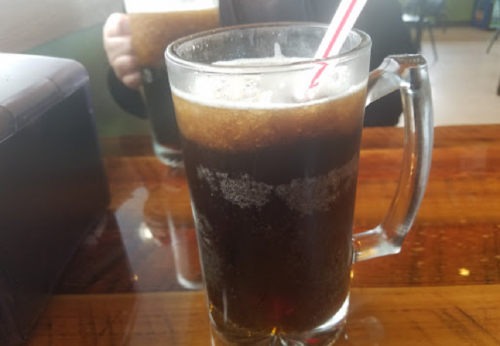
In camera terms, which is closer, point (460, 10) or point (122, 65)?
point (122, 65)

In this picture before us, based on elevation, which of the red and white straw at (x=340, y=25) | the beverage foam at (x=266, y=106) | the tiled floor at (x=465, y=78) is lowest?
the tiled floor at (x=465, y=78)

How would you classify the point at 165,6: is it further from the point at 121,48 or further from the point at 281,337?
the point at 281,337

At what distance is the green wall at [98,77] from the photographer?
136 cm

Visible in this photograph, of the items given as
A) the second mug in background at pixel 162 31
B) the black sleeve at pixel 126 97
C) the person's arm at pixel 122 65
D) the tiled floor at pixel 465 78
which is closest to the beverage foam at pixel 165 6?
the second mug in background at pixel 162 31

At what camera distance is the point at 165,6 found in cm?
88

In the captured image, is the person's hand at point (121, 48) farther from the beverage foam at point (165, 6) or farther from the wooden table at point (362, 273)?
the wooden table at point (362, 273)

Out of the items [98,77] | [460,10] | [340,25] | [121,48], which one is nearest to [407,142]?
[340,25]

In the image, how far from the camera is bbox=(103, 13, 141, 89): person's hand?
119 cm

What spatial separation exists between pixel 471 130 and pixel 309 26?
2.13ft

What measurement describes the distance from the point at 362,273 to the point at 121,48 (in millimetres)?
921

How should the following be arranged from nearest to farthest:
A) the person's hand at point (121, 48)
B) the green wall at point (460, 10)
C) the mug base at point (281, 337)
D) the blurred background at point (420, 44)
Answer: the mug base at point (281, 337), the blurred background at point (420, 44), the person's hand at point (121, 48), the green wall at point (460, 10)

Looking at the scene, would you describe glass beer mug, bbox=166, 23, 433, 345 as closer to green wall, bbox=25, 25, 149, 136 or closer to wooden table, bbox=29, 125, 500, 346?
wooden table, bbox=29, 125, 500, 346

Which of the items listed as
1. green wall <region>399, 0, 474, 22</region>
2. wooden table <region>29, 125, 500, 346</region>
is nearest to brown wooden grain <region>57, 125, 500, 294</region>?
wooden table <region>29, 125, 500, 346</region>

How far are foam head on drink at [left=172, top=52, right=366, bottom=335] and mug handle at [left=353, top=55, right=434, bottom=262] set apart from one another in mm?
48
